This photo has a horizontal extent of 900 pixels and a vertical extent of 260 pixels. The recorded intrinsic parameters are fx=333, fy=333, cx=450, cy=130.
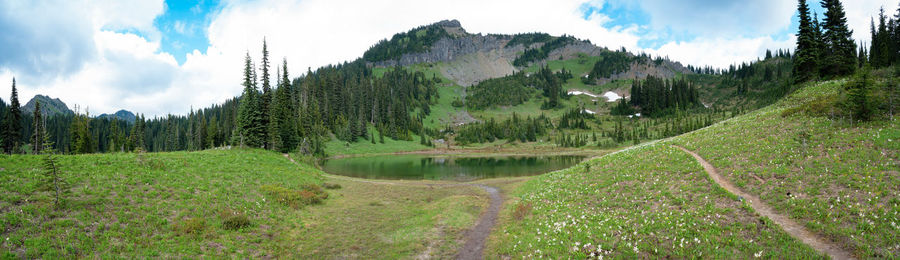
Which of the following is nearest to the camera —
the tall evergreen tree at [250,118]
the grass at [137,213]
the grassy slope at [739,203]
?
the grassy slope at [739,203]

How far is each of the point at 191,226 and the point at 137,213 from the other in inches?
108

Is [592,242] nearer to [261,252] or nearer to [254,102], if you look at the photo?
[261,252]

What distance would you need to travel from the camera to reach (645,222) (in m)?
15.2

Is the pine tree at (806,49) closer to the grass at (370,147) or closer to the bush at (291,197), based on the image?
the bush at (291,197)

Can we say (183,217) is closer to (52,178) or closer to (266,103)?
(52,178)

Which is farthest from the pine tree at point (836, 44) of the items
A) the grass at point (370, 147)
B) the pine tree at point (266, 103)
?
the grass at point (370, 147)

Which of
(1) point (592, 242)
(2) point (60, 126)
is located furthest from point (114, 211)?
(2) point (60, 126)

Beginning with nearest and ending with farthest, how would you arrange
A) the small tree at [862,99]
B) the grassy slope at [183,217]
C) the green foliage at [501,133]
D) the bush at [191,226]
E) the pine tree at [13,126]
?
1. the grassy slope at [183,217]
2. the bush at [191,226]
3. the small tree at [862,99]
4. the pine tree at [13,126]
5. the green foliage at [501,133]

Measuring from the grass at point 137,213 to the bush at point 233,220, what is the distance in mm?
46

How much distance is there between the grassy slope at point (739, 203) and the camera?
11.8 metres

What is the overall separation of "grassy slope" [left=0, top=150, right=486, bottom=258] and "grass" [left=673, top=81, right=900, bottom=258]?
1484 cm

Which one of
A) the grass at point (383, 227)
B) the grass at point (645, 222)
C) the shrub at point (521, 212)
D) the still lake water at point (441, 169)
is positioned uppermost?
the grass at point (645, 222)

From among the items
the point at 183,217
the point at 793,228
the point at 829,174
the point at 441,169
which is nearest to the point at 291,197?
the point at 183,217

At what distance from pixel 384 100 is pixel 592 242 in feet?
569
